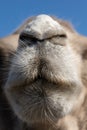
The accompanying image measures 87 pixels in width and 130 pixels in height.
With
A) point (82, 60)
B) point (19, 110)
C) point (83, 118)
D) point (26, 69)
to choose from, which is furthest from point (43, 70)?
point (83, 118)

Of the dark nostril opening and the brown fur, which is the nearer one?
the dark nostril opening

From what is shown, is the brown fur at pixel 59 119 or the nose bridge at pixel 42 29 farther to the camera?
the brown fur at pixel 59 119

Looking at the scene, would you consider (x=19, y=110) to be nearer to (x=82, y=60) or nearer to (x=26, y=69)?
(x=26, y=69)

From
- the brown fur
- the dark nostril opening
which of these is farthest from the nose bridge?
the brown fur

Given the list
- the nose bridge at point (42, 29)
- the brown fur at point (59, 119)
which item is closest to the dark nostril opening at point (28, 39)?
the nose bridge at point (42, 29)

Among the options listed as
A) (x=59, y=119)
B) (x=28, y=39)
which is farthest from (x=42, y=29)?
(x=59, y=119)

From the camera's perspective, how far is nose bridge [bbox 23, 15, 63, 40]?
3193mm

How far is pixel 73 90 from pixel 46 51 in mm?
378

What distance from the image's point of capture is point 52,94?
322 centimetres

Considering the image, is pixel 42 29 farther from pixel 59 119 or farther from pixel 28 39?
pixel 59 119

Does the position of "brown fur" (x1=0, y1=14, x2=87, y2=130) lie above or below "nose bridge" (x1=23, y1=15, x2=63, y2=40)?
below

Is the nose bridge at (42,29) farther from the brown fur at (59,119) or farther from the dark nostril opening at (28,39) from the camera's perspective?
the brown fur at (59,119)

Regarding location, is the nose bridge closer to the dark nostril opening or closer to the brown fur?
the dark nostril opening

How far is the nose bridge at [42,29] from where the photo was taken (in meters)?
3.19
